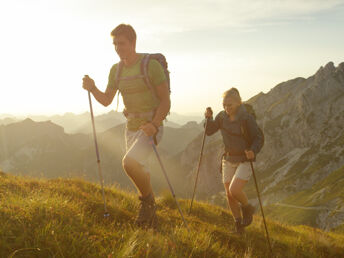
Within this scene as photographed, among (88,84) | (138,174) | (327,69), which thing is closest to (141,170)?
(138,174)

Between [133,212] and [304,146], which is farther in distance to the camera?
[304,146]

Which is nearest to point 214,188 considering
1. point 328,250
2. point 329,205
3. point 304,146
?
point 304,146

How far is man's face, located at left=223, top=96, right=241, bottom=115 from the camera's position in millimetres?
7344

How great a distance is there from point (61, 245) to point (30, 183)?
16.4 feet

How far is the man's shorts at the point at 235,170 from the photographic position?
7104mm

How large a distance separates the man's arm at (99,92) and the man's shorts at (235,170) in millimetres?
3655

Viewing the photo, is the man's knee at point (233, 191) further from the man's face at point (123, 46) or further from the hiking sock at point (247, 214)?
the man's face at point (123, 46)

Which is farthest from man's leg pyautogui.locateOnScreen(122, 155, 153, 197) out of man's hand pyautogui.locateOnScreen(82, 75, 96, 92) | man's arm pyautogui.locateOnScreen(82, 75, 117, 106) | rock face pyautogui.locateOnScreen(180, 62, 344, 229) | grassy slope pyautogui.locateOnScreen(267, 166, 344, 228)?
rock face pyautogui.locateOnScreen(180, 62, 344, 229)

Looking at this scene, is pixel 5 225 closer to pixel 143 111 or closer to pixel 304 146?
pixel 143 111

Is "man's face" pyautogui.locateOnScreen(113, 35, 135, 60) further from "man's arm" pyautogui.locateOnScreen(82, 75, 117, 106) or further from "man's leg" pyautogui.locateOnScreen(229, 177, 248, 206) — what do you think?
"man's leg" pyautogui.locateOnScreen(229, 177, 248, 206)

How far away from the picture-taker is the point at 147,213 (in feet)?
18.1

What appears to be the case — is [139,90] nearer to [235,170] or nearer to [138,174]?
[138,174]

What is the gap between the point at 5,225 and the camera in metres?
3.54

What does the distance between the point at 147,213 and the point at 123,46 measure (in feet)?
11.1
